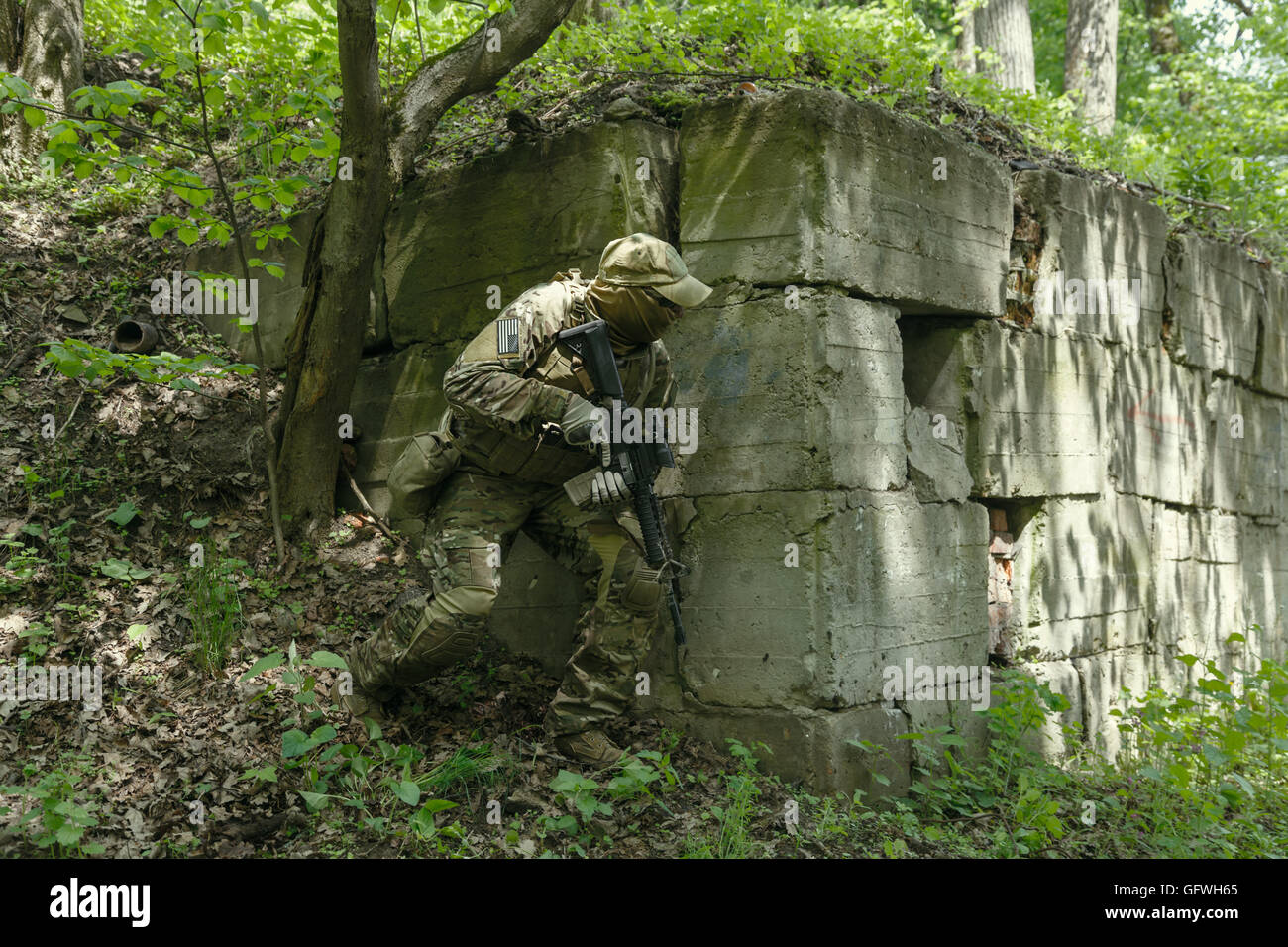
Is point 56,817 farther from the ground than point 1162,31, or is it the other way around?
point 1162,31

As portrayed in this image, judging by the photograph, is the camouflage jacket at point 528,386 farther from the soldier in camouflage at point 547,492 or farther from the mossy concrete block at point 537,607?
the mossy concrete block at point 537,607

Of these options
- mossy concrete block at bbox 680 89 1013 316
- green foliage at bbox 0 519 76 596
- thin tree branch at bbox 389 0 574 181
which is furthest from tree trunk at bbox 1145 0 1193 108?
green foliage at bbox 0 519 76 596

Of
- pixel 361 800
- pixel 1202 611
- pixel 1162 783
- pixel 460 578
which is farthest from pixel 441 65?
pixel 1202 611

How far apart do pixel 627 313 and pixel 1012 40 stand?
344 inches

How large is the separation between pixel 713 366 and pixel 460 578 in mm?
1429

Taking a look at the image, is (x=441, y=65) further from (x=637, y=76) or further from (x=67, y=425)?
(x=67, y=425)

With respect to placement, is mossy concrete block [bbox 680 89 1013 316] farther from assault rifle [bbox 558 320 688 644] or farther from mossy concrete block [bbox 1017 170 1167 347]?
mossy concrete block [bbox 1017 170 1167 347]

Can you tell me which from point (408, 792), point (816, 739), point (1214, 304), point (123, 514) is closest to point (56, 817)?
point (408, 792)

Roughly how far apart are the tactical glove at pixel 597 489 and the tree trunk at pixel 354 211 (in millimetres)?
1802

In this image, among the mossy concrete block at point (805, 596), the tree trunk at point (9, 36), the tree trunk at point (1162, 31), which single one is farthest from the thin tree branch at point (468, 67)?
the tree trunk at point (1162, 31)

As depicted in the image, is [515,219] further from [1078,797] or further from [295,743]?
[1078,797]

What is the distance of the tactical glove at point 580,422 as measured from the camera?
12.9ft

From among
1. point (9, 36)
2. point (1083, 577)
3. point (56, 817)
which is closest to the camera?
point (56, 817)

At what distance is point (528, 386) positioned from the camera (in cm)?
399
